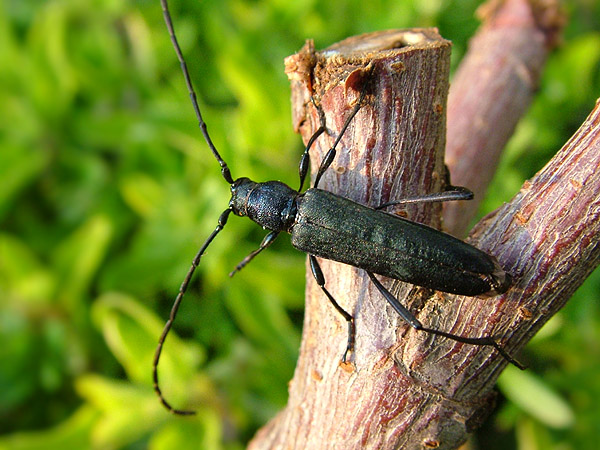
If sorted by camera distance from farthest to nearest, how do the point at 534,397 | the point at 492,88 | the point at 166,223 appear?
1. the point at 166,223
2. the point at 534,397
3. the point at 492,88

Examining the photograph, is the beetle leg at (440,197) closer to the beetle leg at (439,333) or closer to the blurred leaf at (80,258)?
the beetle leg at (439,333)

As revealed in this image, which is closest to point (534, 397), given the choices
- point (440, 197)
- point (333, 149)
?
point (440, 197)

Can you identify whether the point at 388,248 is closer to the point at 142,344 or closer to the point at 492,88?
the point at 492,88

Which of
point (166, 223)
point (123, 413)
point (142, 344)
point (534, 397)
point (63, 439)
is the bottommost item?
point (63, 439)

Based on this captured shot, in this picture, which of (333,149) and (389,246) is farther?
(389,246)

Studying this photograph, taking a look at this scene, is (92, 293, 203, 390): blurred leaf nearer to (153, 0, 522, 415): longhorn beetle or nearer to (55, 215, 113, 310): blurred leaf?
(55, 215, 113, 310): blurred leaf
